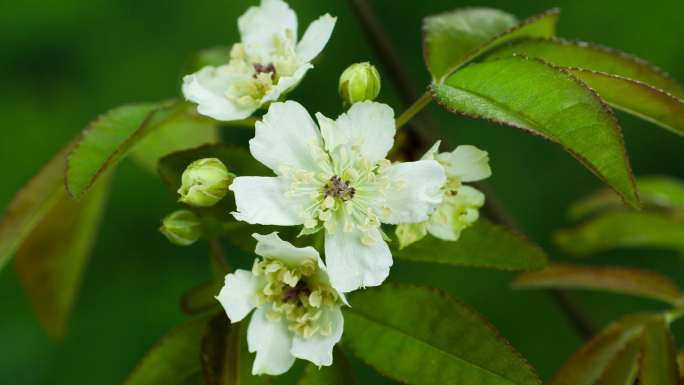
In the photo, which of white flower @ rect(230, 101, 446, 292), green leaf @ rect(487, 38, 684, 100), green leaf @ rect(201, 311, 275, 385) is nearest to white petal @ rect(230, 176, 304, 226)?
white flower @ rect(230, 101, 446, 292)

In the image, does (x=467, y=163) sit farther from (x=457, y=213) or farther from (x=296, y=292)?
(x=296, y=292)

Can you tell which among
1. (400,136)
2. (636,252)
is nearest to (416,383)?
(400,136)

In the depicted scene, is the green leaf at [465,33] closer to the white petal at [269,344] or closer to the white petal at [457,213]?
the white petal at [457,213]

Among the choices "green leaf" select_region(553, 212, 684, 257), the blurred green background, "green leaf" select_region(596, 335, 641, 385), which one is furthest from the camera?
the blurred green background

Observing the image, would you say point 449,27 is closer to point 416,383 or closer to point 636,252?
point 416,383

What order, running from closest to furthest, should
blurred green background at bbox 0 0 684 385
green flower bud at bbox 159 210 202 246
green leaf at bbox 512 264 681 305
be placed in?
green flower bud at bbox 159 210 202 246 < green leaf at bbox 512 264 681 305 < blurred green background at bbox 0 0 684 385

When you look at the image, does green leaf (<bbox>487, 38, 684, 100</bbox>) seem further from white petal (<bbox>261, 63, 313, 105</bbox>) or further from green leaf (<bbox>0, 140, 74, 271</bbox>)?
green leaf (<bbox>0, 140, 74, 271</bbox>)
